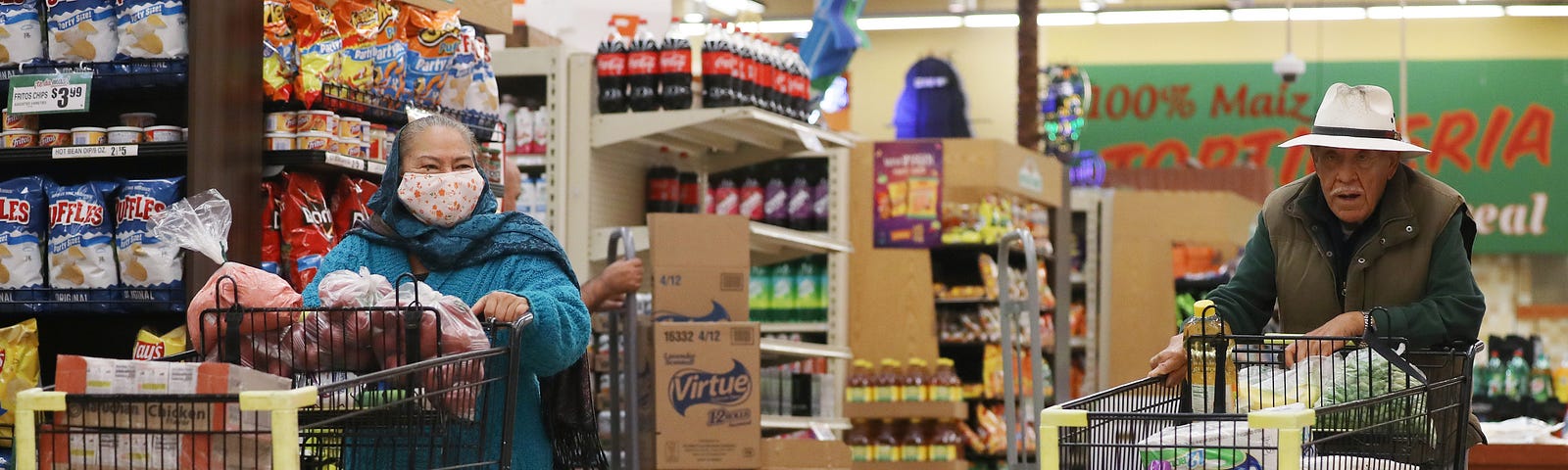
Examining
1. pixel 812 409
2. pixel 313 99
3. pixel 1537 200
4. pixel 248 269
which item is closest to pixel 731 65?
pixel 812 409

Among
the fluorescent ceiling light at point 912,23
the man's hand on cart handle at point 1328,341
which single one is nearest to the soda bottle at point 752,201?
the man's hand on cart handle at point 1328,341

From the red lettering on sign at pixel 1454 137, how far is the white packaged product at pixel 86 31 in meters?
15.2

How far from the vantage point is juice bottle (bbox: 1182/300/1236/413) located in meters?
2.67

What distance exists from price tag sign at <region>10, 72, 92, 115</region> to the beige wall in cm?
1359

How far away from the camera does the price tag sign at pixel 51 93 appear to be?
3.81 metres

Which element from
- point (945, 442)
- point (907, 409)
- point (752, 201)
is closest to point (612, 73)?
point (752, 201)

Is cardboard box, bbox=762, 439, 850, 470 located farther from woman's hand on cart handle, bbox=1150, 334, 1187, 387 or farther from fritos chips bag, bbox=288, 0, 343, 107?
woman's hand on cart handle, bbox=1150, 334, 1187, 387

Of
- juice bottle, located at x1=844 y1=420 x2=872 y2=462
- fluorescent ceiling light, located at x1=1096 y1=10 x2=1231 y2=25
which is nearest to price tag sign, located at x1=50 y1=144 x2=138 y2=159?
juice bottle, located at x1=844 y1=420 x2=872 y2=462

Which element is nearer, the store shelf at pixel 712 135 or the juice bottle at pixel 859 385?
the store shelf at pixel 712 135

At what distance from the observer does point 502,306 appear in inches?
107

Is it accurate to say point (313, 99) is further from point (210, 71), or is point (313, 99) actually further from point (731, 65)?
point (731, 65)

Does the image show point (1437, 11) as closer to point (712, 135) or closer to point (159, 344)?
point (712, 135)

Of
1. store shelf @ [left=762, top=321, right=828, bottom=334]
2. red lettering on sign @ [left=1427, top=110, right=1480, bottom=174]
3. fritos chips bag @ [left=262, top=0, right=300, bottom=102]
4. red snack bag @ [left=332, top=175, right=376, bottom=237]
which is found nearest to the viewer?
fritos chips bag @ [left=262, top=0, right=300, bottom=102]

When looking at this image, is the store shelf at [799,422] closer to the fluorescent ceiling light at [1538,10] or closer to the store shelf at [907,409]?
the store shelf at [907,409]
